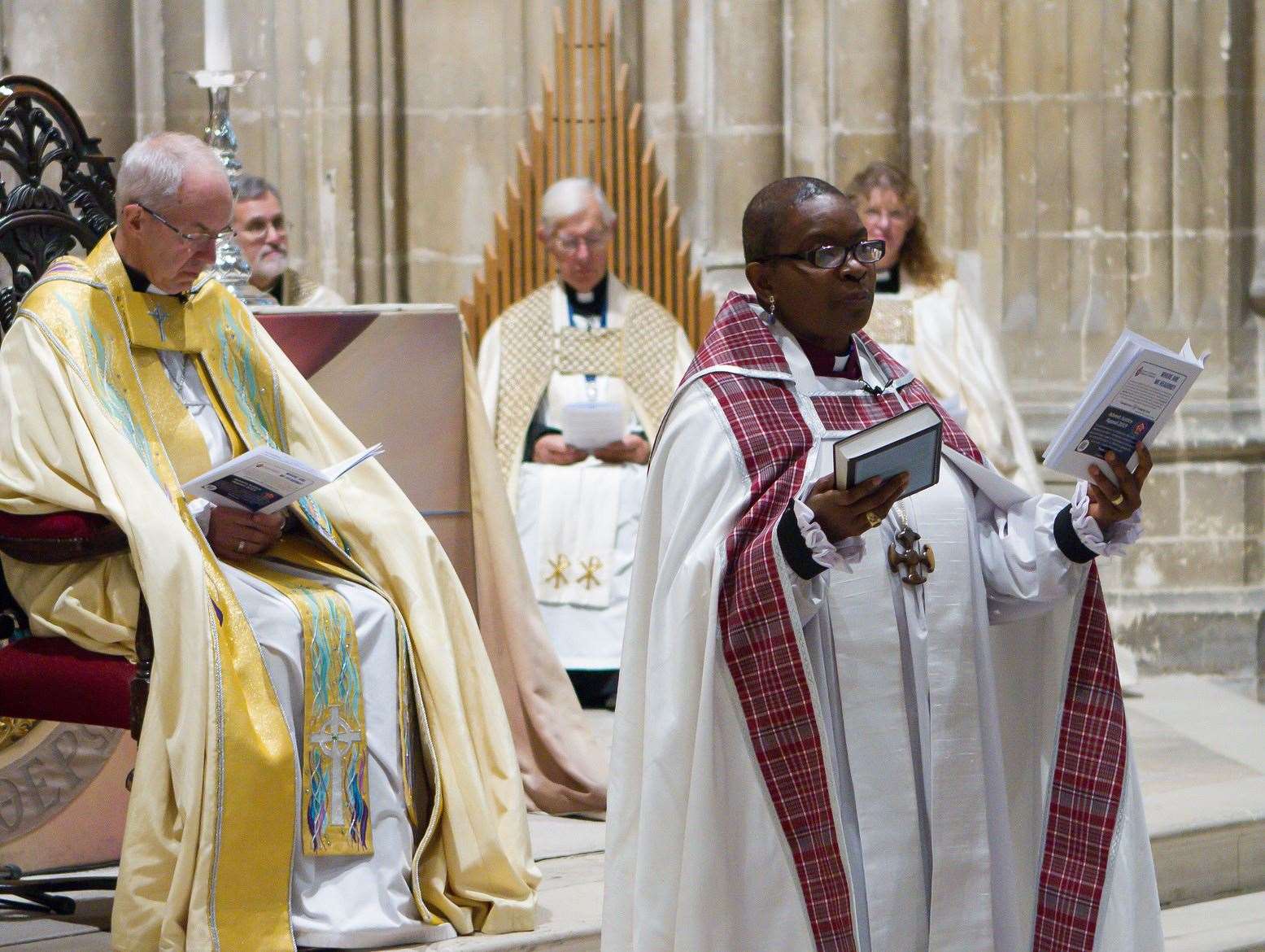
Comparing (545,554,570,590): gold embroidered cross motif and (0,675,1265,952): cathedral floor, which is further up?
(545,554,570,590): gold embroidered cross motif

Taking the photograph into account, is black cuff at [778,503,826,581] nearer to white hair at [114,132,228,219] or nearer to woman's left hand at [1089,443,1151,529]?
woman's left hand at [1089,443,1151,529]

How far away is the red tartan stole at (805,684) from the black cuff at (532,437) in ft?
10.4

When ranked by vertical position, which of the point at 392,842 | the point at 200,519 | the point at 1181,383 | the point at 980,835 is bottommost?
the point at 392,842

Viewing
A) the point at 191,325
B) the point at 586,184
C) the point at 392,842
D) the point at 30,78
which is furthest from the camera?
the point at 586,184

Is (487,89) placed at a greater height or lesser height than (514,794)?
greater

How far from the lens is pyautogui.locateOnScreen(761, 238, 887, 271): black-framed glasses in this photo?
2.94 metres

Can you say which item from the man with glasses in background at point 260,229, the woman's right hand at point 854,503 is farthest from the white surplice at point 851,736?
the man with glasses in background at point 260,229

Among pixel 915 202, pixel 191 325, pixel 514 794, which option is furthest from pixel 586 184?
pixel 514 794

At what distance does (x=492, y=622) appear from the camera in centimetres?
469

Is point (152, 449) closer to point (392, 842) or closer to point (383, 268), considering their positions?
point (392, 842)

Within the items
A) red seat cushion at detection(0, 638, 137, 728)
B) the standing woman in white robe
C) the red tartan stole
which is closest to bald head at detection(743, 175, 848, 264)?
the standing woman in white robe

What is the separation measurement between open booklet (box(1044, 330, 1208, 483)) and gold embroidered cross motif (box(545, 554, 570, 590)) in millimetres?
3369

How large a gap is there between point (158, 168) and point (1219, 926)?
9.21ft

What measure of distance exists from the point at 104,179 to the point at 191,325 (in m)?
0.74
